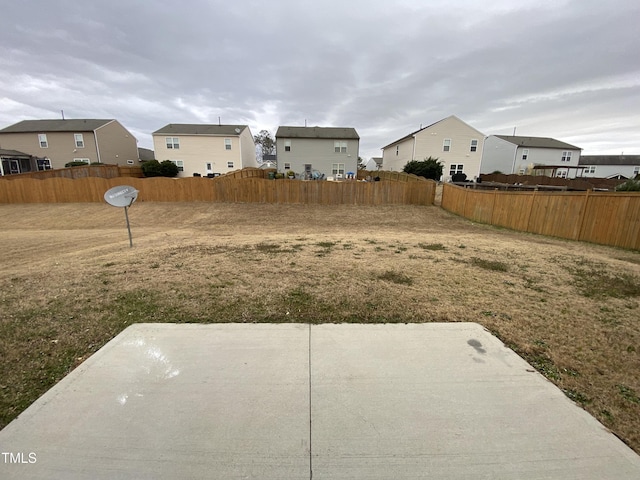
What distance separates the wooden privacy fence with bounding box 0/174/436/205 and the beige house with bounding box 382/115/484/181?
15912mm

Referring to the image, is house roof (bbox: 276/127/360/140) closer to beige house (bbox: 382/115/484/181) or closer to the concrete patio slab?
beige house (bbox: 382/115/484/181)

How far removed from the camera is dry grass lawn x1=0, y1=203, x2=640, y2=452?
2477 mm

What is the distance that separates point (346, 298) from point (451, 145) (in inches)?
1312

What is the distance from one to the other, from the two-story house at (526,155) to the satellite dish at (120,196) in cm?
4559

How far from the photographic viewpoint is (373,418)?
77.3 inches

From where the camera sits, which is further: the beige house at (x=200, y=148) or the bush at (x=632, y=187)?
the beige house at (x=200, y=148)

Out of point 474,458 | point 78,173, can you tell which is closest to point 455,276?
point 474,458

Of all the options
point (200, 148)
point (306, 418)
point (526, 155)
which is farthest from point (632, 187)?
point (526, 155)

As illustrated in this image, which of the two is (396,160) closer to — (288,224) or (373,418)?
(288,224)

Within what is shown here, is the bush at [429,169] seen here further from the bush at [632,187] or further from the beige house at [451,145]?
the bush at [632,187]

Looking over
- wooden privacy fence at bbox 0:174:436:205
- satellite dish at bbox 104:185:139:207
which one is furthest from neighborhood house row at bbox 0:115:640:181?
satellite dish at bbox 104:185:139:207

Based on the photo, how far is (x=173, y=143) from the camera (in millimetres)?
31688

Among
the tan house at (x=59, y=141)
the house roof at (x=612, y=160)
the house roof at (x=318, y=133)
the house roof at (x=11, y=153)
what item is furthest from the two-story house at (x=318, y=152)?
the house roof at (x=612, y=160)

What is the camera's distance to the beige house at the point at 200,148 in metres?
31.6
